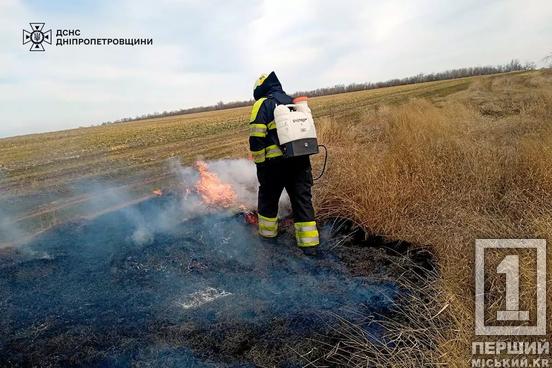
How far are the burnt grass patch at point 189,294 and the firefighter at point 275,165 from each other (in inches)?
14.0

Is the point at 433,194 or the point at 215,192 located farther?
the point at 215,192

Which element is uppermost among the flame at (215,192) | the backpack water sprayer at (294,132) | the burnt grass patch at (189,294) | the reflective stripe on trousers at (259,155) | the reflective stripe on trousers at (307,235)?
the backpack water sprayer at (294,132)

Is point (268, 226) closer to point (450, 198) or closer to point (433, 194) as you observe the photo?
point (433, 194)

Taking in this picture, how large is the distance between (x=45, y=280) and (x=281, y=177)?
9.62 feet

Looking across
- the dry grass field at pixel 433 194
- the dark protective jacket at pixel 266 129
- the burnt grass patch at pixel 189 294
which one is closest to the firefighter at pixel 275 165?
the dark protective jacket at pixel 266 129

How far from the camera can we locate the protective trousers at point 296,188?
4602 mm

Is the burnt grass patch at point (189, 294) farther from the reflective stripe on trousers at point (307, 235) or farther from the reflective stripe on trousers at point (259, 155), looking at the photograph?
the reflective stripe on trousers at point (259, 155)

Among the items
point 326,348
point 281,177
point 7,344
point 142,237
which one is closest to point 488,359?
point 326,348

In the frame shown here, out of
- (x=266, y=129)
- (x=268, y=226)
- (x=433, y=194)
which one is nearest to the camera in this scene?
(x=266, y=129)

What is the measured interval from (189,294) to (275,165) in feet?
6.12

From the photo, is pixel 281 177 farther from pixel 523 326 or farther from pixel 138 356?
pixel 523 326

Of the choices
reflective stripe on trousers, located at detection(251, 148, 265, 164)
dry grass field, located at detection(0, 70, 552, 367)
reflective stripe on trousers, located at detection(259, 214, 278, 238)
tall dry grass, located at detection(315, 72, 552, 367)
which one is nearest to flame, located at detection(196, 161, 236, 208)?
reflective stripe on trousers, located at detection(259, 214, 278, 238)

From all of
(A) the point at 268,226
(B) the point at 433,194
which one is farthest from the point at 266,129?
(B) the point at 433,194

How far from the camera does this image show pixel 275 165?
461 cm
